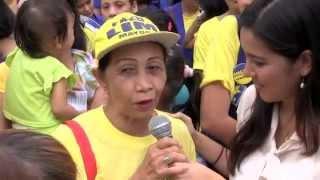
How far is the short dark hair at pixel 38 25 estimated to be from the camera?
Answer: 12.1 feet

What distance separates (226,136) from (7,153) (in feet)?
5.98

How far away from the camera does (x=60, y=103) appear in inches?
140

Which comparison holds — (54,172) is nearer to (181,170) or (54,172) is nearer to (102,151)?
(181,170)

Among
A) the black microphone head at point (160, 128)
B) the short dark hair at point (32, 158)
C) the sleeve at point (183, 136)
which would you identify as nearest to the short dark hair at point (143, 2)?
the sleeve at point (183, 136)

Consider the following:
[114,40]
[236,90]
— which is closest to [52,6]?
[236,90]

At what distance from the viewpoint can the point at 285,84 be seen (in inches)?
87.1

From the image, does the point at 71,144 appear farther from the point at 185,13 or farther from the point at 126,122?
the point at 185,13

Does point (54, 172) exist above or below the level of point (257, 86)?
above

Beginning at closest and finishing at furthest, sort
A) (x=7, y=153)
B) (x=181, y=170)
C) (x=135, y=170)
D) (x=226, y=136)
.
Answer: (x=7, y=153) → (x=181, y=170) → (x=135, y=170) → (x=226, y=136)

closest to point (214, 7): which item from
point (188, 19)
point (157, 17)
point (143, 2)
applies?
point (157, 17)

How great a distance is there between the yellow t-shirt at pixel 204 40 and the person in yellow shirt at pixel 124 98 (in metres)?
0.84

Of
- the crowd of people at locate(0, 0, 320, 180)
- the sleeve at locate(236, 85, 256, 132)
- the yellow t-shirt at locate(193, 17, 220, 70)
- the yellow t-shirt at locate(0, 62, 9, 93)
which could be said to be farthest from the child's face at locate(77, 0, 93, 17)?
the sleeve at locate(236, 85, 256, 132)

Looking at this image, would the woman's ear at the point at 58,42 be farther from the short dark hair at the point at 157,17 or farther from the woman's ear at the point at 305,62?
the woman's ear at the point at 305,62

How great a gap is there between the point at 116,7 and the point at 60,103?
1.75m
